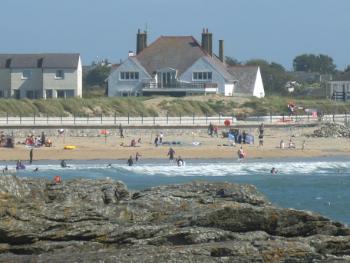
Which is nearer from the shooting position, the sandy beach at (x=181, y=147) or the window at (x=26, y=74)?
the sandy beach at (x=181, y=147)

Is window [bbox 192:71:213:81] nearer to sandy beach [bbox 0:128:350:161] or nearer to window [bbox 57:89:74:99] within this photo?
window [bbox 57:89:74:99]

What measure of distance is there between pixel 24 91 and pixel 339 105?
20587mm

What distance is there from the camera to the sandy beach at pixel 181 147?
170 ft

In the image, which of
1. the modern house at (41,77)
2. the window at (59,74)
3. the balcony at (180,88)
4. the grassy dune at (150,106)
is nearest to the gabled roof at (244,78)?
the balcony at (180,88)

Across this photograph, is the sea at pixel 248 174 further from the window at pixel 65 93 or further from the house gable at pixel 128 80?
the window at pixel 65 93

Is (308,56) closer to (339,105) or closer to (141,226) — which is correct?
(339,105)

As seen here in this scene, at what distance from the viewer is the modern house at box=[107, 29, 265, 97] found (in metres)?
79.1

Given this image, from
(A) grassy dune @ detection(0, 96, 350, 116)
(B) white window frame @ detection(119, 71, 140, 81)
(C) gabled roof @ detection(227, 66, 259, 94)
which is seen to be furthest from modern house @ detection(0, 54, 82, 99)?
(C) gabled roof @ detection(227, 66, 259, 94)

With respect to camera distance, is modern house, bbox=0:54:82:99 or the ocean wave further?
modern house, bbox=0:54:82:99

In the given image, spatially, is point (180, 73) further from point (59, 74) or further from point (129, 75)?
point (59, 74)

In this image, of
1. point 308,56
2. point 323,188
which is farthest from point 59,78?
point 308,56

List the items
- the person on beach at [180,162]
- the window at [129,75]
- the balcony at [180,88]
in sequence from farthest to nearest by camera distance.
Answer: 1. the window at [129,75]
2. the balcony at [180,88]
3. the person on beach at [180,162]

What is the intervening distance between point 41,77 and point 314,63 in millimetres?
63233

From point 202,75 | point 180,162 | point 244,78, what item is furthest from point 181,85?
point 180,162
